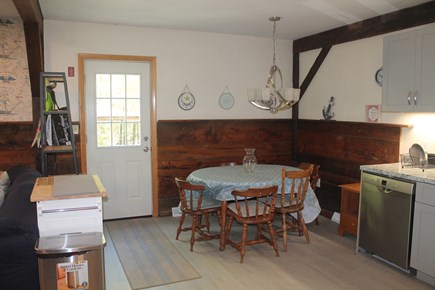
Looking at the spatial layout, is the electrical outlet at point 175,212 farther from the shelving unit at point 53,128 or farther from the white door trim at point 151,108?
the shelving unit at point 53,128

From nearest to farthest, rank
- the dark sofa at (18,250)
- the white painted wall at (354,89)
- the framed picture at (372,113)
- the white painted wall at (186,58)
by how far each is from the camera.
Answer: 1. the dark sofa at (18,250)
2. the white painted wall at (354,89)
3. the framed picture at (372,113)
4. the white painted wall at (186,58)

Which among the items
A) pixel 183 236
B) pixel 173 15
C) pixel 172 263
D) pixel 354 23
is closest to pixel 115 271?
pixel 172 263

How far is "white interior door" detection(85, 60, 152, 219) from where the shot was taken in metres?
4.79

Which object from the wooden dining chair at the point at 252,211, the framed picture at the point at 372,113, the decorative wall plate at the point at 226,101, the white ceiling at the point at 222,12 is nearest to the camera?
the wooden dining chair at the point at 252,211

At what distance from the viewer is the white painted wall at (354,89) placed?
3982mm

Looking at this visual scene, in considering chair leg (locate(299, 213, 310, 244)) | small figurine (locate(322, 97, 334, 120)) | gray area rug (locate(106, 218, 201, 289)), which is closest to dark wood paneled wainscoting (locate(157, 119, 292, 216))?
gray area rug (locate(106, 218, 201, 289))

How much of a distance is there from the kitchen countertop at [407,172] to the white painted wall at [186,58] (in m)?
2.30

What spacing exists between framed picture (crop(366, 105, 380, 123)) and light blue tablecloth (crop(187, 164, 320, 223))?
113 cm

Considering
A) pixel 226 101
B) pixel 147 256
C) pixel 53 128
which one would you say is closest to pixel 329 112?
pixel 226 101

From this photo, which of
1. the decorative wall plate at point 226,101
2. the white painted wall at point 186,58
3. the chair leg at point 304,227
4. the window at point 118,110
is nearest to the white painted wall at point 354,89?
the white painted wall at point 186,58

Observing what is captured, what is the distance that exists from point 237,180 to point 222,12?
5.93 ft

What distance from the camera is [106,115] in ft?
15.9

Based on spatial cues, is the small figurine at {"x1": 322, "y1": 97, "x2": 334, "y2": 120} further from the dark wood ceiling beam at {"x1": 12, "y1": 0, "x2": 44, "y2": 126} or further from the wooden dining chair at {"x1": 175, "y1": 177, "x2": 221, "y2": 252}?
the dark wood ceiling beam at {"x1": 12, "y1": 0, "x2": 44, "y2": 126}

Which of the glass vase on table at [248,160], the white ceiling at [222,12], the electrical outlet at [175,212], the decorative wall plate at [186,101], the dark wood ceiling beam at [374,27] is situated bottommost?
the electrical outlet at [175,212]
